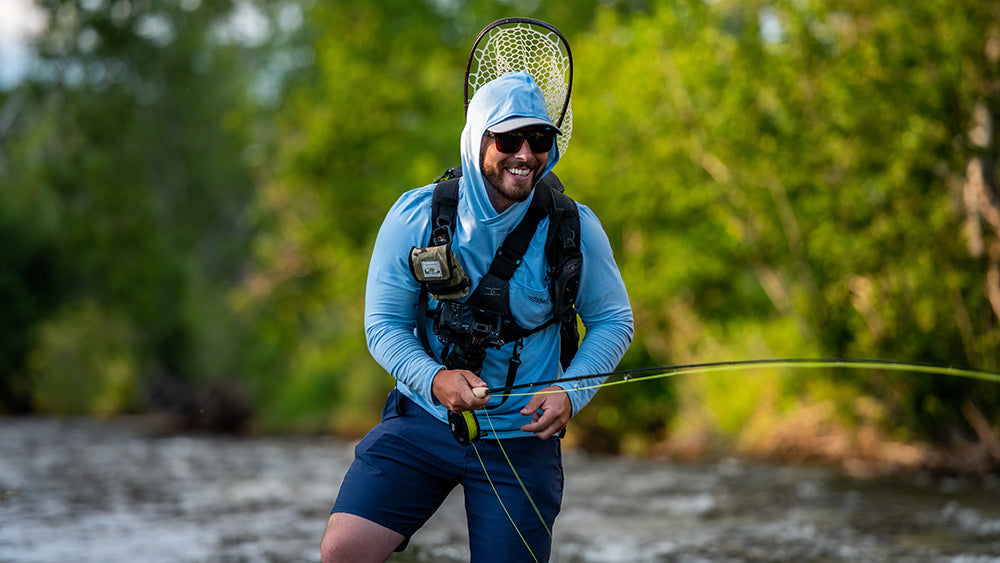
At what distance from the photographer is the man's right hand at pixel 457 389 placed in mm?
3154

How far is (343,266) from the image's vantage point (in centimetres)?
2142

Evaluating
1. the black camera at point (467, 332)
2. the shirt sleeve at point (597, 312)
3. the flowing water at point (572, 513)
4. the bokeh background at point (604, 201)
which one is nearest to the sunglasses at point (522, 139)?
the shirt sleeve at point (597, 312)

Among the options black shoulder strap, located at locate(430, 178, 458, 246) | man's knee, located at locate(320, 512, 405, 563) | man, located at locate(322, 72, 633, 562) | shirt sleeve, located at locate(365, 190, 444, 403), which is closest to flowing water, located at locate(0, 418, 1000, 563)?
man's knee, located at locate(320, 512, 405, 563)

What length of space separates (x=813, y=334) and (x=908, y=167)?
7.45 ft

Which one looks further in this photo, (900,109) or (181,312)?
(181,312)

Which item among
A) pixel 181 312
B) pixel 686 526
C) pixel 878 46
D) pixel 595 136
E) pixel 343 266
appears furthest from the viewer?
pixel 181 312

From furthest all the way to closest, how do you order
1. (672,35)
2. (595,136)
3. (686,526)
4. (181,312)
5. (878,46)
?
(181,312), (595,136), (672,35), (878,46), (686,526)

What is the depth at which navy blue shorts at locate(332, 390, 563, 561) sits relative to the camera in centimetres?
339

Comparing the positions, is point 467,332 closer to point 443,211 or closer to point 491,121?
point 443,211

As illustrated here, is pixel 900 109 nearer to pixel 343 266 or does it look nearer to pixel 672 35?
pixel 672 35

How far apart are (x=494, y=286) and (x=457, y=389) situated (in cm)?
39

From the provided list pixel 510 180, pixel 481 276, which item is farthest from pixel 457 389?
pixel 510 180

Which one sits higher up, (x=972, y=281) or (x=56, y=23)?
(x=56, y=23)

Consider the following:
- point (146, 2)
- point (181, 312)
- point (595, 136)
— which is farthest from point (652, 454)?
point (146, 2)
